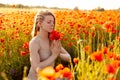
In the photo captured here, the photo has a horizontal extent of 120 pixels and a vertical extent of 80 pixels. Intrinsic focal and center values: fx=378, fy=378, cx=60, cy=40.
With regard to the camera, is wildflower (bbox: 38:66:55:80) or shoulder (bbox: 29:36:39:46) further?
shoulder (bbox: 29:36:39:46)

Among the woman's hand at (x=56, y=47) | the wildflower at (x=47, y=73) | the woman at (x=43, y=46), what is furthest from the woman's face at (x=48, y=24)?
the wildflower at (x=47, y=73)

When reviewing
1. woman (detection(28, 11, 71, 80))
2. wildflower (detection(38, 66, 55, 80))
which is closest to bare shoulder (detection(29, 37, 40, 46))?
woman (detection(28, 11, 71, 80))

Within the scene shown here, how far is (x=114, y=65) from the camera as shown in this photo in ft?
7.00

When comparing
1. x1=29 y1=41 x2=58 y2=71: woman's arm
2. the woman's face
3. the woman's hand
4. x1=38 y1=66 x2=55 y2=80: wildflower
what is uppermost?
x1=38 y1=66 x2=55 y2=80: wildflower

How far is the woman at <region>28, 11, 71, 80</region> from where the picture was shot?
10.6ft

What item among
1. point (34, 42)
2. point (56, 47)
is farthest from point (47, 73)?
point (34, 42)

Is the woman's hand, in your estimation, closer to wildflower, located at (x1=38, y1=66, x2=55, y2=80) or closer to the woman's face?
the woman's face

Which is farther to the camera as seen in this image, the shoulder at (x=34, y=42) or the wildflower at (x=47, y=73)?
the shoulder at (x=34, y=42)

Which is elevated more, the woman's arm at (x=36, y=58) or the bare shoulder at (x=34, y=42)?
the bare shoulder at (x=34, y=42)

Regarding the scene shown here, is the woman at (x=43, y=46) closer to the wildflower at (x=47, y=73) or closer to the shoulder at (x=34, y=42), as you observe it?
the shoulder at (x=34, y=42)

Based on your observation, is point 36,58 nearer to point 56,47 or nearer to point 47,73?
point 56,47

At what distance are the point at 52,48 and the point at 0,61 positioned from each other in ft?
3.90

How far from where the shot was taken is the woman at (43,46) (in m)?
3.24

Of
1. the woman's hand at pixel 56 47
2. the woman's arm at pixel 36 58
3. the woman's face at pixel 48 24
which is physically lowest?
the woman's arm at pixel 36 58
